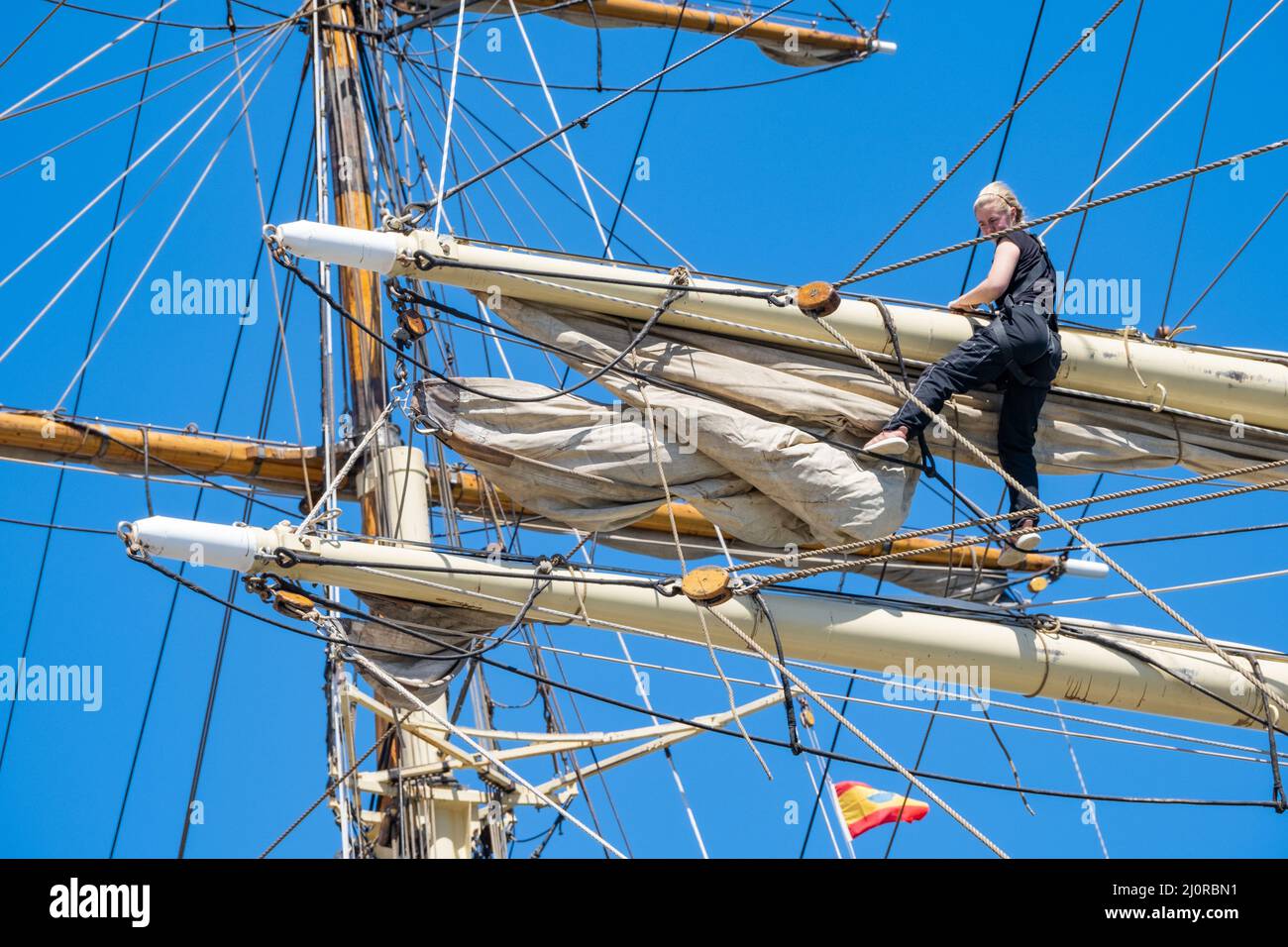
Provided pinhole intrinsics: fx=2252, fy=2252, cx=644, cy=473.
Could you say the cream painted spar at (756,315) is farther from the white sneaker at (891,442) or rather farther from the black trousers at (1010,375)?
the white sneaker at (891,442)

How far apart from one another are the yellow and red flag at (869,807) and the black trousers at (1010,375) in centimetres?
442

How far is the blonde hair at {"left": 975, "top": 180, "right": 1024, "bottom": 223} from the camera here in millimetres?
10406

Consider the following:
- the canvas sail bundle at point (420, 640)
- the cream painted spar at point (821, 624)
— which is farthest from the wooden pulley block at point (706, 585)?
the canvas sail bundle at point (420, 640)

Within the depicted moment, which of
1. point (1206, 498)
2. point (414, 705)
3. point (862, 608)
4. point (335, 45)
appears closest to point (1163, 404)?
point (1206, 498)

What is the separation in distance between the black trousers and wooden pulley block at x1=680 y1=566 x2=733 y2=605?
1.07 meters

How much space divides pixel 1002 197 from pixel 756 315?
4.20ft

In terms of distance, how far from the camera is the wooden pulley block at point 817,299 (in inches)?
414

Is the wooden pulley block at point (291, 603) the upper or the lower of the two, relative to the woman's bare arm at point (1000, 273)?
lower

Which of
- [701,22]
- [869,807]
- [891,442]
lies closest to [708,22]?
[701,22]

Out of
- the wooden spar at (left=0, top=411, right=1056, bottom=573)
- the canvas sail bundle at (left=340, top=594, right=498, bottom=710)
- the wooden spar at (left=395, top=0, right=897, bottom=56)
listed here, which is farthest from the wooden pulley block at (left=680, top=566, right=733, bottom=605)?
the wooden spar at (left=395, top=0, right=897, bottom=56)

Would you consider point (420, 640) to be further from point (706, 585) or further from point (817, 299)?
point (817, 299)

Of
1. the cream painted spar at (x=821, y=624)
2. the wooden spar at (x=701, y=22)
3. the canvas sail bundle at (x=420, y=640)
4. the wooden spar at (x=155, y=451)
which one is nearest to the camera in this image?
the cream painted spar at (x=821, y=624)

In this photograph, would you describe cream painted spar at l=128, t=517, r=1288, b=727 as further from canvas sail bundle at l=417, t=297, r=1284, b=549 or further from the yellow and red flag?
the yellow and red flag

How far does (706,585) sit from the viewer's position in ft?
32.8
